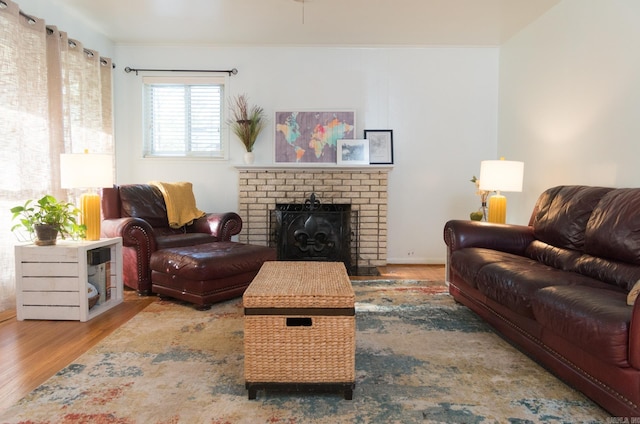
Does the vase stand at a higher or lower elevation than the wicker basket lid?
higher

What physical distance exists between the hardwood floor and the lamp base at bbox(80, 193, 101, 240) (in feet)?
1.94

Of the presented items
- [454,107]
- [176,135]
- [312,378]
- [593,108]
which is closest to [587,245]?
[593,108]

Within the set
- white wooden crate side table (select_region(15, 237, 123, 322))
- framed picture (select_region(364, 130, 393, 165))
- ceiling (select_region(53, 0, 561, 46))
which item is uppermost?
ceiling (select_region(53, 0, 561, 46))

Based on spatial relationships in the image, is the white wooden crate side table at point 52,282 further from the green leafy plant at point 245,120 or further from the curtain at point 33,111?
the green leafy plant at point 245,120

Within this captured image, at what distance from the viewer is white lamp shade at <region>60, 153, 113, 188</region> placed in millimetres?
3195

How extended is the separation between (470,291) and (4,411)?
104 inches

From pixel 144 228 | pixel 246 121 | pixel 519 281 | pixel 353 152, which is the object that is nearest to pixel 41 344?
pixel 144 228

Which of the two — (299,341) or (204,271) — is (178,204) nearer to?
(204,271)

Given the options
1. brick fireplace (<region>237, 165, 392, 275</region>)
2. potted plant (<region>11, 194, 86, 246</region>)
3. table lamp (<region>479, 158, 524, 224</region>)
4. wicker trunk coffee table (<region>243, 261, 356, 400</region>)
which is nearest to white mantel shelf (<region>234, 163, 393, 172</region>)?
brick fireplace (<region>237, 165, 392, 275</region>)

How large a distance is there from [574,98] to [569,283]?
207 cm

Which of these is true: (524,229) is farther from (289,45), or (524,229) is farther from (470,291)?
(289,45)

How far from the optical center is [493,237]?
128 inches

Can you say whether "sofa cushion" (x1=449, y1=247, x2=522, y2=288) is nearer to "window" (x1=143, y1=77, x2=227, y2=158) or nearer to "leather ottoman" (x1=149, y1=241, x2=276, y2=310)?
"leather ottoman" (x1=149, y1=241, x2=276, y2=310)

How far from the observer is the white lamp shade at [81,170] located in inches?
126
